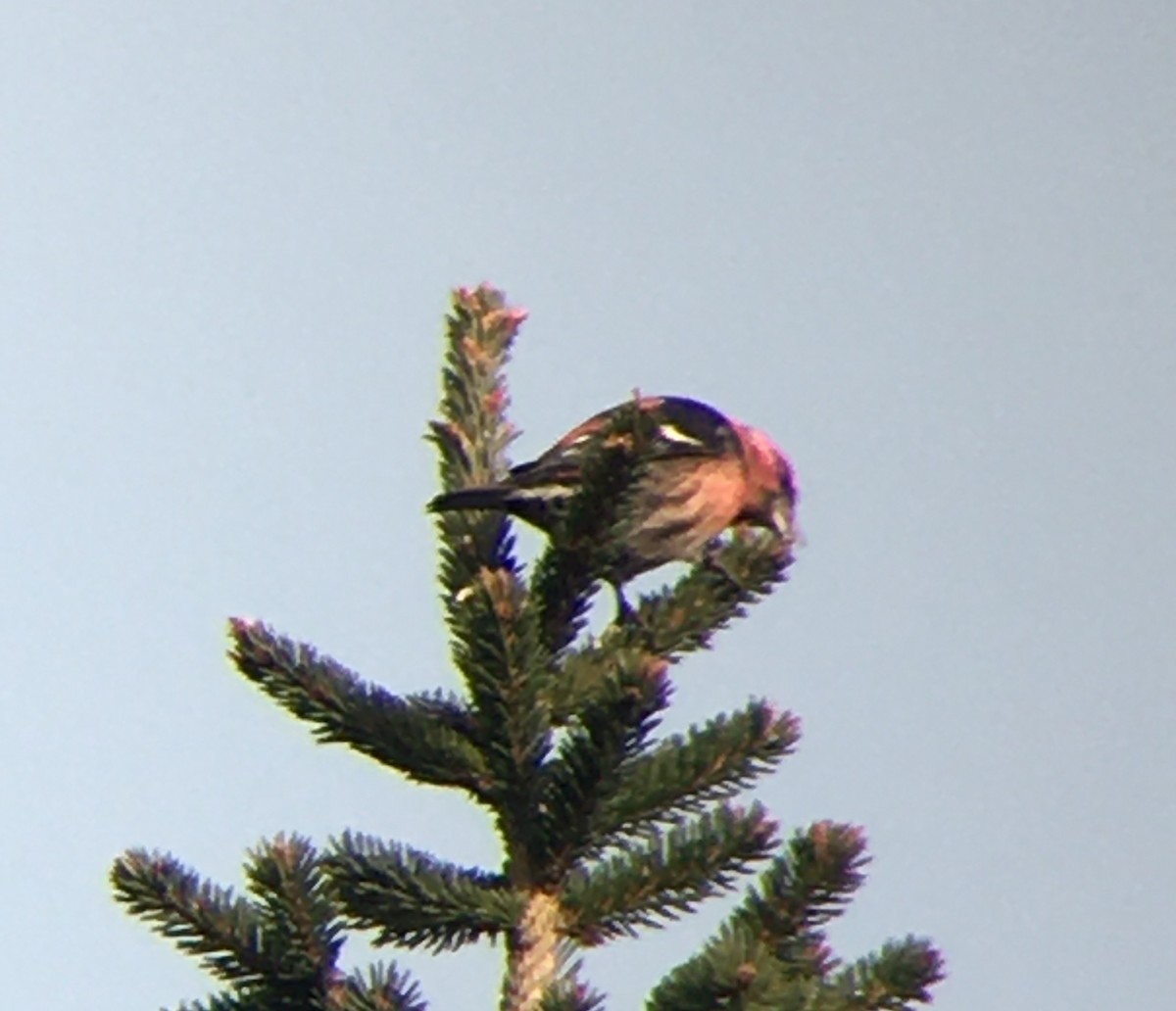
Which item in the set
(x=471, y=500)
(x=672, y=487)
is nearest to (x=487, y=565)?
(x=471, y=500)

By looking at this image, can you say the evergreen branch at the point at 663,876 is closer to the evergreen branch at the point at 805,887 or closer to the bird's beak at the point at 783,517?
the evergreen branch at the point at 805,887

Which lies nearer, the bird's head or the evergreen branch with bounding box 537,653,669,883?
the evergreen branch with bounding box 537,653,669,883

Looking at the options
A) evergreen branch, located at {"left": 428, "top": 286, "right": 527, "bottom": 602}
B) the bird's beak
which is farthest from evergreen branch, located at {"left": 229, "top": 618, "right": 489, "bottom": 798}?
the bird's beak

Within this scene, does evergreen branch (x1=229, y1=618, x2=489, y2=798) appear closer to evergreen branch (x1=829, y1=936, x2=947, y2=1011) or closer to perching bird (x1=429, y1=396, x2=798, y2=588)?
perching bird (x1=429, y1=396, x2=798, y2=588)

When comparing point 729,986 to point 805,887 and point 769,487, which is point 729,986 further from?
point 769,487

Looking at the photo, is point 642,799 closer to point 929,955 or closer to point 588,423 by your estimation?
point 929,955

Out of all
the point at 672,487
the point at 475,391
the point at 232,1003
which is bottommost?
the point at 232,1003

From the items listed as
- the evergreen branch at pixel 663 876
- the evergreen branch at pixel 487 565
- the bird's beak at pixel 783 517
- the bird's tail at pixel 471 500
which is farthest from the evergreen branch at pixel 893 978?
the bird's beak at pixel 783 517
